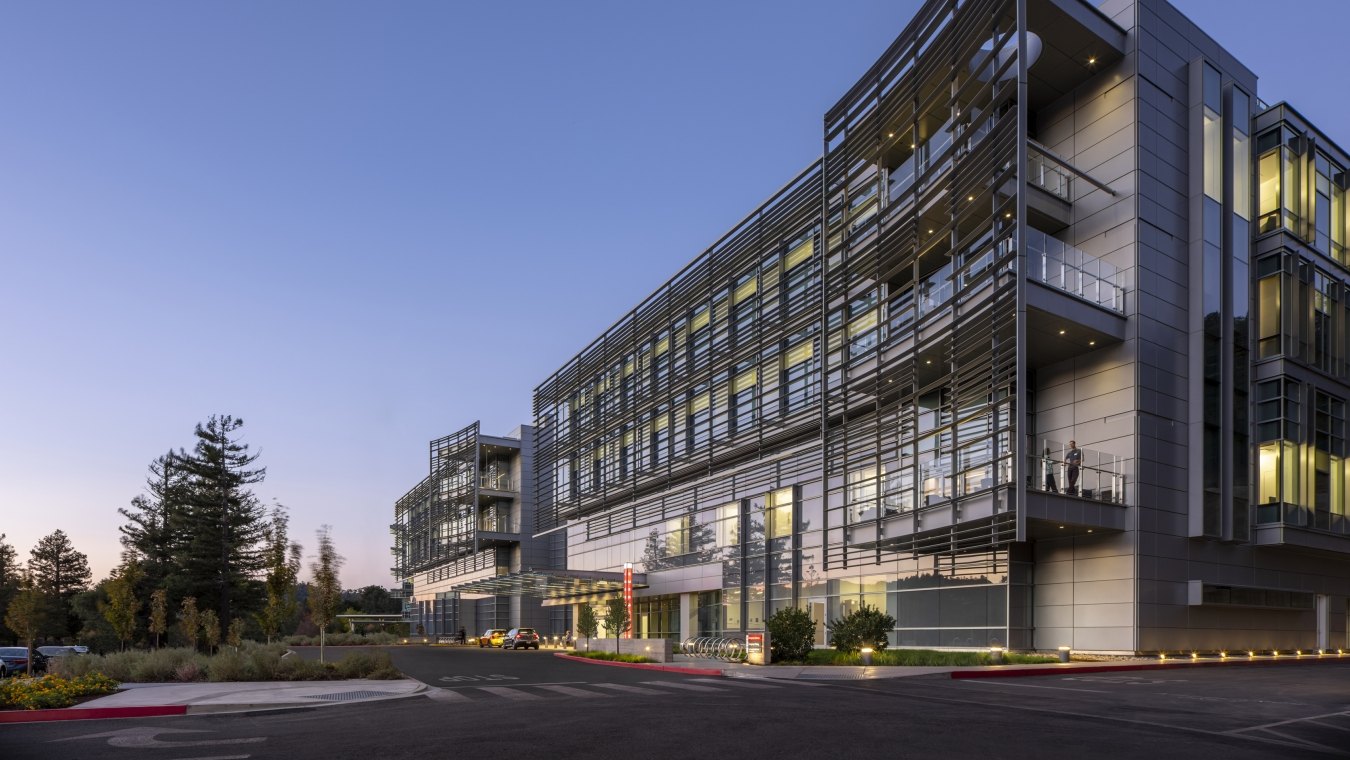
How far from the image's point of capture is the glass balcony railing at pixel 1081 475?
91.1 ft

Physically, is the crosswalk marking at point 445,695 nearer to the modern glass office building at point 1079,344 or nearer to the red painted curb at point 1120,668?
the red painted curb at point 1120,668

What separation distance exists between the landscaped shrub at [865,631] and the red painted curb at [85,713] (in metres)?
18.7

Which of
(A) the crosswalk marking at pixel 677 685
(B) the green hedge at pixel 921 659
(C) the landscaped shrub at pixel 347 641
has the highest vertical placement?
(A) the crosswalk marking at pixel 677 685

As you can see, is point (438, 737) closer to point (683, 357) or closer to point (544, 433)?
point (683, 357)

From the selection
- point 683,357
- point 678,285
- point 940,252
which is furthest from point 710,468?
point 940,252

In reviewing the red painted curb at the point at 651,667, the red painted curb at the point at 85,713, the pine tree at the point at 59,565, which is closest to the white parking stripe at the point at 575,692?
the red painted curb at the point at 651,667

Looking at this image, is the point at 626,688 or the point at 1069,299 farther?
the point at 1069,299

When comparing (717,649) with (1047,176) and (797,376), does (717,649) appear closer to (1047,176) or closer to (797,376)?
(797,376)

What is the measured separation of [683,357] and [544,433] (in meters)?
23.8

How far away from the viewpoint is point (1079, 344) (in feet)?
98.4

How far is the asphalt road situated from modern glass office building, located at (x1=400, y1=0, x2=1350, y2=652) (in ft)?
29.9

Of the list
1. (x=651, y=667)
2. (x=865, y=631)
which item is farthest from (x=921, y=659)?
(x=651, y=667)

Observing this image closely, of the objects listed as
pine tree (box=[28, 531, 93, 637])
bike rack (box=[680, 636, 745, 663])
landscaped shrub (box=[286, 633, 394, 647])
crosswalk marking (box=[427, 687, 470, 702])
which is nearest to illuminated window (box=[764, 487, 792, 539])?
bike rack (box=[680, 636, 745, 663])

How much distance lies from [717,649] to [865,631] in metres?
9.54
